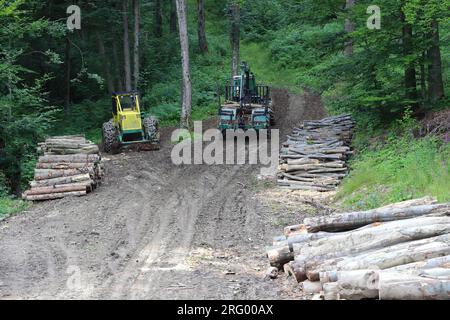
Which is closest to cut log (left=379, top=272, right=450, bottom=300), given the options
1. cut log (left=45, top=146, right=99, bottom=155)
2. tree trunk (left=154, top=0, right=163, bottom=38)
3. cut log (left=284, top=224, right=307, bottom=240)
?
cut log (left=284, top=224, right=307, bottom=240)

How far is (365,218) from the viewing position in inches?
394

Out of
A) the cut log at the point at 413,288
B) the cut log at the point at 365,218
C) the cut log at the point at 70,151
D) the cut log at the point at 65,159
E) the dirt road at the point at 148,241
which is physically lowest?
the dirt road at the point at 148,241

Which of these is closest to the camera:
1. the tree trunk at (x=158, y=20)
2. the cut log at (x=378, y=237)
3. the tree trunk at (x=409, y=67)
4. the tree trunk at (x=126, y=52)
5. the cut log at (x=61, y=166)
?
the cut log at (x=378, y=237)

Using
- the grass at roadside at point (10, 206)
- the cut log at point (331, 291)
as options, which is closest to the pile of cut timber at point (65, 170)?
the grass at roadside at point (10, 206)

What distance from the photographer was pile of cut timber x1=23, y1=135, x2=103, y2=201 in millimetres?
17172

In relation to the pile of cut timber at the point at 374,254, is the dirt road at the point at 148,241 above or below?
below

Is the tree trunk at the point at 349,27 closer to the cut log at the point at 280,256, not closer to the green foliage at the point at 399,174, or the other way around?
the green foliage at the point at 399,174

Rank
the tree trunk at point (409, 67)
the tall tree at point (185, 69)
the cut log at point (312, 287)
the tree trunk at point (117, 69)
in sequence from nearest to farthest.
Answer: the cut log at point (312, 287) → the tree trunk at point (409, 67) → the tall tree at point (185, 69) → the tree trunk at point (117, 69)

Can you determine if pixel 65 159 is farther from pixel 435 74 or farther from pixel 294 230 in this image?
pixel 435 74

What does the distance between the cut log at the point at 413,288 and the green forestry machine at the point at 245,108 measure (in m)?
17.6

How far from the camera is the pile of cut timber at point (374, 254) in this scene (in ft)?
23.5

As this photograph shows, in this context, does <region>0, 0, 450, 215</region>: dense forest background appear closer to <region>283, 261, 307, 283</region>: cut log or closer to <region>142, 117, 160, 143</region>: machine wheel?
<region>142, 117, 160, 143</region>: machine wheel

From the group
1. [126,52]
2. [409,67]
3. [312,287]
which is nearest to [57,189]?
[312,287]

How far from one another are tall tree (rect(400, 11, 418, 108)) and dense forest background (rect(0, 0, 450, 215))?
0.03 metres
